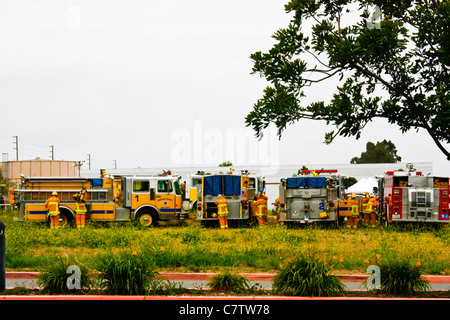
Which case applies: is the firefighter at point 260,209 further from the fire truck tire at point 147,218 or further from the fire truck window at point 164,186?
the fire truck tire at point 147,218

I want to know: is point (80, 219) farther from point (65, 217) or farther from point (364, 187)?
point (364, 187)

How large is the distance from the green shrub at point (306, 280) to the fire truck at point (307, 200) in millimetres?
12717

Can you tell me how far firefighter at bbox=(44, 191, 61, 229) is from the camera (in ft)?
71.4

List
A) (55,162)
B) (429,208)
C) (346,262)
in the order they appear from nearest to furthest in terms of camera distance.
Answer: (346,262) < (429,208) < (55,162)

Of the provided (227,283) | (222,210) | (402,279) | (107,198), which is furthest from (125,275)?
(107,198)

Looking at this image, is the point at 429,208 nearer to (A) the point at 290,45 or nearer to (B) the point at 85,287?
(A) the point at 290,45

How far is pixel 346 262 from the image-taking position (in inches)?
476

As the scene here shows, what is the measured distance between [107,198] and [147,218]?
6.29 feet

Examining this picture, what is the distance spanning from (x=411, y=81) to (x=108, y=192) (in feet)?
53.4

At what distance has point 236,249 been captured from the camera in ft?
46.2

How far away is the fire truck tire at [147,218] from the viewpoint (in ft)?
76.3

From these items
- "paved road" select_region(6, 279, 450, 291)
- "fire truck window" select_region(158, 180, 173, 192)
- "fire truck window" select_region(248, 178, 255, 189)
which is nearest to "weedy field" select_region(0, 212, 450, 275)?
"paved road" select_region(6, 279, 450, 291)
